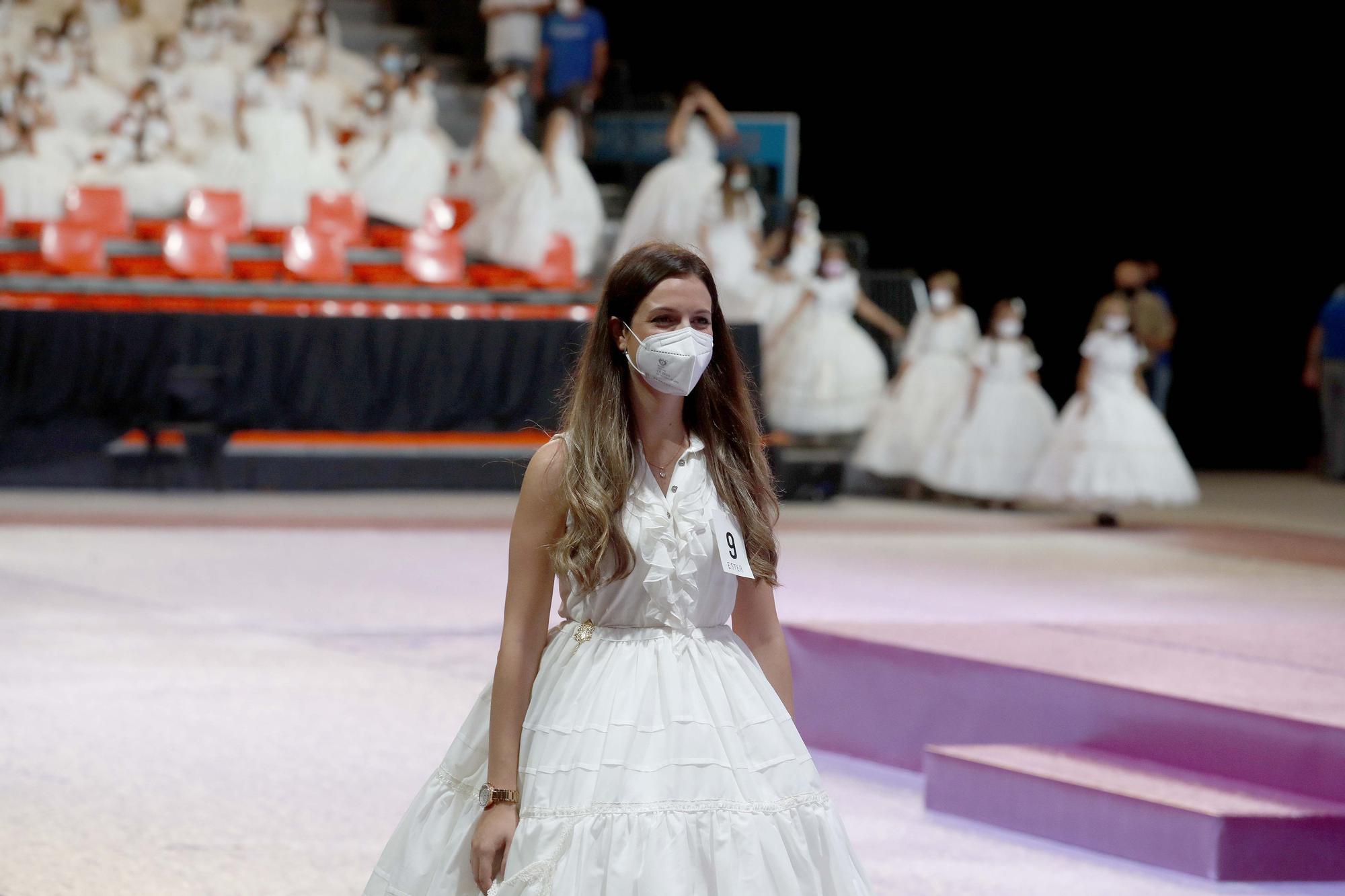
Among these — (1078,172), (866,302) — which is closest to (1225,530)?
(866,302)

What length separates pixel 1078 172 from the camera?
44.4 ft

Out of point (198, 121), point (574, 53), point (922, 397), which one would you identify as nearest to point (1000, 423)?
point (922, 397)

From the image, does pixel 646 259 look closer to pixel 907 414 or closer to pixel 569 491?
pixel 569 491

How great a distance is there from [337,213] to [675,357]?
392 inches

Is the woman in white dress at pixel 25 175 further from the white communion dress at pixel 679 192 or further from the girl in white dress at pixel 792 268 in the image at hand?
the girl in white dress at pixel 792 268

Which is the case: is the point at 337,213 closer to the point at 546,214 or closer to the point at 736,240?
the point at 546,214

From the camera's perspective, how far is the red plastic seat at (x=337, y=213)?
11.5 meters

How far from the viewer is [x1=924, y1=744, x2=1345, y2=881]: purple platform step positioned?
126 inches

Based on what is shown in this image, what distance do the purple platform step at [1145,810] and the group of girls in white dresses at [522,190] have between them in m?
8.30

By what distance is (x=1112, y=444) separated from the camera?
9.20 m

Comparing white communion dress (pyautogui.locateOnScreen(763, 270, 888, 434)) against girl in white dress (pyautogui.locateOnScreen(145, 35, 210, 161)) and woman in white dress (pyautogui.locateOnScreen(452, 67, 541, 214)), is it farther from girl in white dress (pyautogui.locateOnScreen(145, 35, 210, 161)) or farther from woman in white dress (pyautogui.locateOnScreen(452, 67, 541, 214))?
girl in white dress (pyautogui.locateOnScreen(145, 35, 210, 161))

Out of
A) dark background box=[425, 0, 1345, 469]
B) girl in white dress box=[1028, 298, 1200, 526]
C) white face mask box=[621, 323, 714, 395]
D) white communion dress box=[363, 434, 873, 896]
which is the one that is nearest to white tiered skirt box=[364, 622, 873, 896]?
white communion dress box=[363, 434, 873, 896]

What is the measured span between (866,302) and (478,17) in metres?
5.94

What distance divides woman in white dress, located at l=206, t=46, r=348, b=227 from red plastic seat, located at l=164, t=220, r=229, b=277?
743 millimetres
